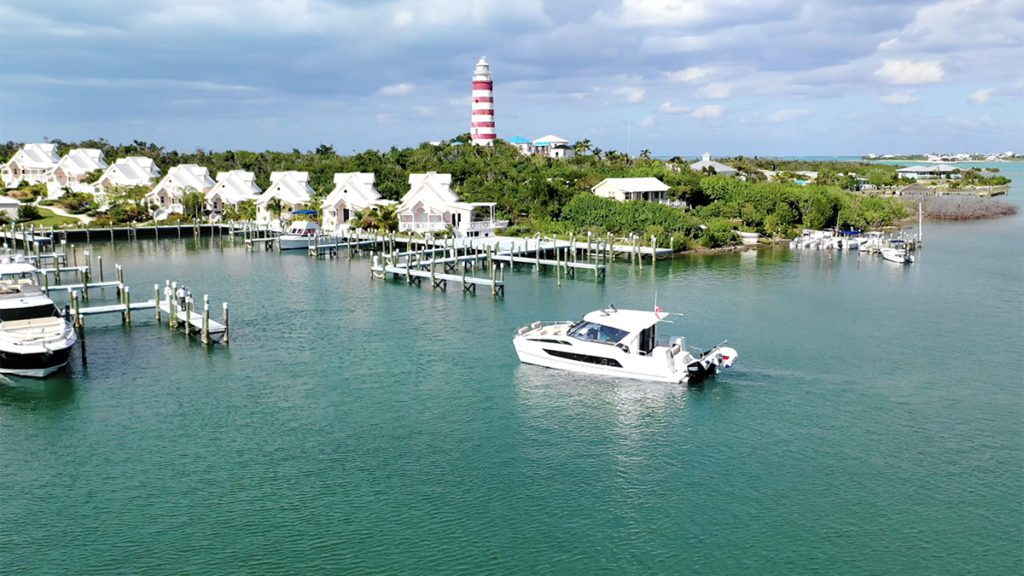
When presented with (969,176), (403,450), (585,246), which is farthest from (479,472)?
(969,176)

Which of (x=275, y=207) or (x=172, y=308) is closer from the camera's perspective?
(x=172, y=308)

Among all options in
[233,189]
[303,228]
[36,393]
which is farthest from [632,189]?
[36,393]

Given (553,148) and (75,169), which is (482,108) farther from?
(75,169)

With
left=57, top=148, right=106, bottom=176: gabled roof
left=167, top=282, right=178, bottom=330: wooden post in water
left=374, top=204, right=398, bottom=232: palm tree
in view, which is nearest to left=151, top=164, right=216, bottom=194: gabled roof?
left=57, top=148, right=106, bottom=176: gabled roof

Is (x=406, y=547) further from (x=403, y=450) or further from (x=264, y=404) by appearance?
(x=264, y=404)

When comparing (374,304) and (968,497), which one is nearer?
(968,497)

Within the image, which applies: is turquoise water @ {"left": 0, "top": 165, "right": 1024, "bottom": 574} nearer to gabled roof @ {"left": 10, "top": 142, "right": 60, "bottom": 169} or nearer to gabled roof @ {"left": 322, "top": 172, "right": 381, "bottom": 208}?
gabled roof @ {"left": 322, "top": 172, "right": 381, "bottom": 208}
